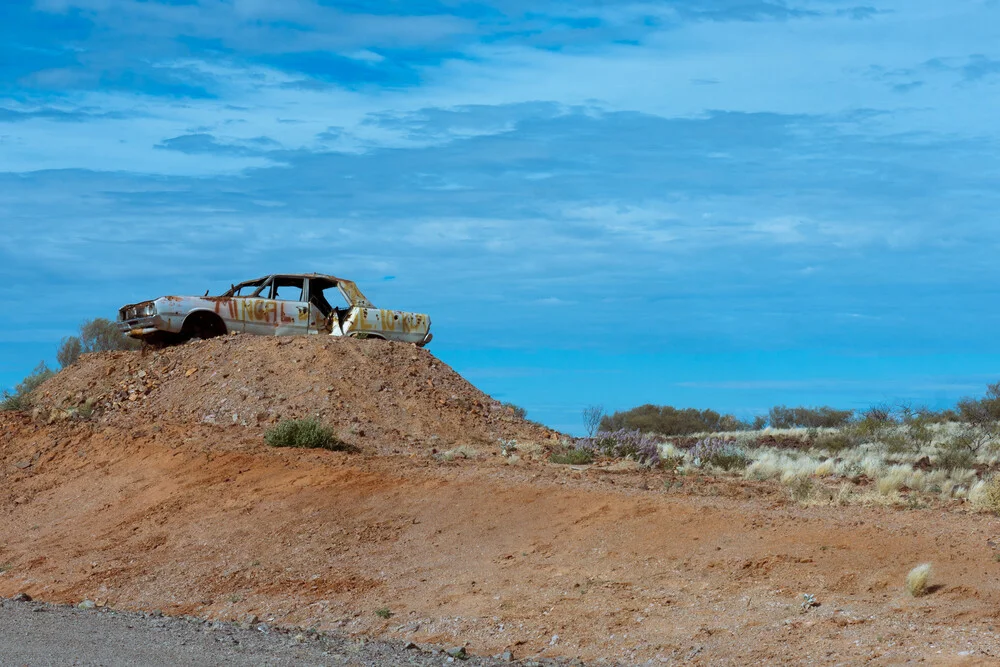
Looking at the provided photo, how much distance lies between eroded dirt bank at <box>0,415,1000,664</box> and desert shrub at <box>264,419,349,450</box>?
328 mm

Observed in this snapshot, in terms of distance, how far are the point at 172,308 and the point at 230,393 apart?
8.71 ft

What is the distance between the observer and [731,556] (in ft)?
36.9

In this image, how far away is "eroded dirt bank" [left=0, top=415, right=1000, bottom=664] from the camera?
9.55 m

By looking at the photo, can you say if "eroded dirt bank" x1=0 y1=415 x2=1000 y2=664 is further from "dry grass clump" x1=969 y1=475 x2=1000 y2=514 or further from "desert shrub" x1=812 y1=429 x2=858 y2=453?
"desert shrub" x1=812 y1=429 x2=858 y2=453

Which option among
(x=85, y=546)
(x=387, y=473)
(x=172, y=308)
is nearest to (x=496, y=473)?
(x=387, y=473)

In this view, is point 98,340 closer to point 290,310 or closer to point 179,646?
point 290,310

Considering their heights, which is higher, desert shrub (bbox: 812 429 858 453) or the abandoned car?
the abandoned car

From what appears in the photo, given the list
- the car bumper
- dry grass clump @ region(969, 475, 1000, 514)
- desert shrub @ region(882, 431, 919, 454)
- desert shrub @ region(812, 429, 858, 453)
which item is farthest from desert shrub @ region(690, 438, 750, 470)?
the car bumper

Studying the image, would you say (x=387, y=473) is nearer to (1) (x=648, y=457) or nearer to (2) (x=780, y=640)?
(1) (x=648, y=457)

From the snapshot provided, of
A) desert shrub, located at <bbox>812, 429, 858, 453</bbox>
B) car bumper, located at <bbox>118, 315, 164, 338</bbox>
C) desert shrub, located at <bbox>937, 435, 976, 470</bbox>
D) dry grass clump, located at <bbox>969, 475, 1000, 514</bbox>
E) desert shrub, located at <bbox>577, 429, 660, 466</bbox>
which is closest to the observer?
dry grass clump, located at <bbox>969, 475, 1000, 514</bbox>

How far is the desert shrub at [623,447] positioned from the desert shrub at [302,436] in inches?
150

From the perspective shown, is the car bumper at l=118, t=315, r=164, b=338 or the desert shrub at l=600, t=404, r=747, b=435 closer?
the car bumper at l=118, t=315, r=164, b=338

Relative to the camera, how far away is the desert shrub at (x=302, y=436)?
16281 mm

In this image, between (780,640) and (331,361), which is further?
(331,361)
